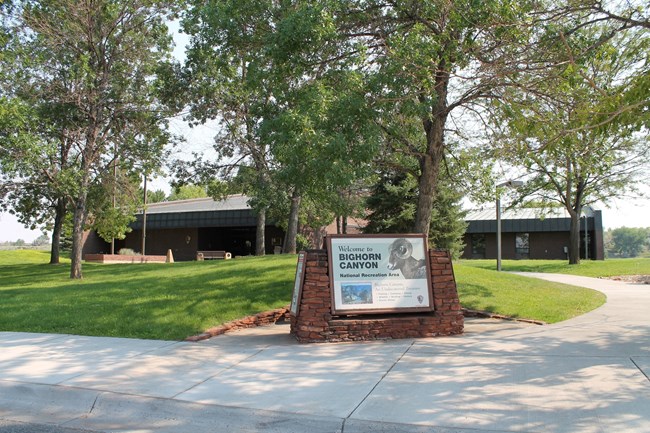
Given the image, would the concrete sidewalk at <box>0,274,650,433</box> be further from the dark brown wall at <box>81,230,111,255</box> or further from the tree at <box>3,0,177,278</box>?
the dark brown wall at <box>81,230,111,255</box>

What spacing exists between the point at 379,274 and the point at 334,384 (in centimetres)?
Answer: 343

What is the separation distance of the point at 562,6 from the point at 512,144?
2706 mm

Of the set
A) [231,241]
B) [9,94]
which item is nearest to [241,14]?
[9,94]

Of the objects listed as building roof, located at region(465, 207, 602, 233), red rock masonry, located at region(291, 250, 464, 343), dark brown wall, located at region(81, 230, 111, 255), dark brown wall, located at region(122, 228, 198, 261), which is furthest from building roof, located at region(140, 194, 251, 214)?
red rock masonry, located at region(291, 250, 464, 343)

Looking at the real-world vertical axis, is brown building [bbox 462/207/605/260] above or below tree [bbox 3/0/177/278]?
below

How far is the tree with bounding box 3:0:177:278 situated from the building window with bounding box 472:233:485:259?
3167cm

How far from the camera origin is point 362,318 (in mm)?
9461

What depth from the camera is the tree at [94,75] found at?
18391 mm

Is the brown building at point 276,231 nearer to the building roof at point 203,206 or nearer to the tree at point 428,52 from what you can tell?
the building roof at point 203,206

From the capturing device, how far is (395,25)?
12.7 m

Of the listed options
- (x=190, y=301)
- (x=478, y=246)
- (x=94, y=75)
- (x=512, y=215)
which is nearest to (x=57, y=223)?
(x=94, y=75)

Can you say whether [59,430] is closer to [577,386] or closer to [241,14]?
[577,386]

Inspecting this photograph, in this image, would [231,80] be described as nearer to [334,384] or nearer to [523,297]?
[523,297]

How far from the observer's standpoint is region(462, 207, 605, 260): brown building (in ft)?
Result: 139
